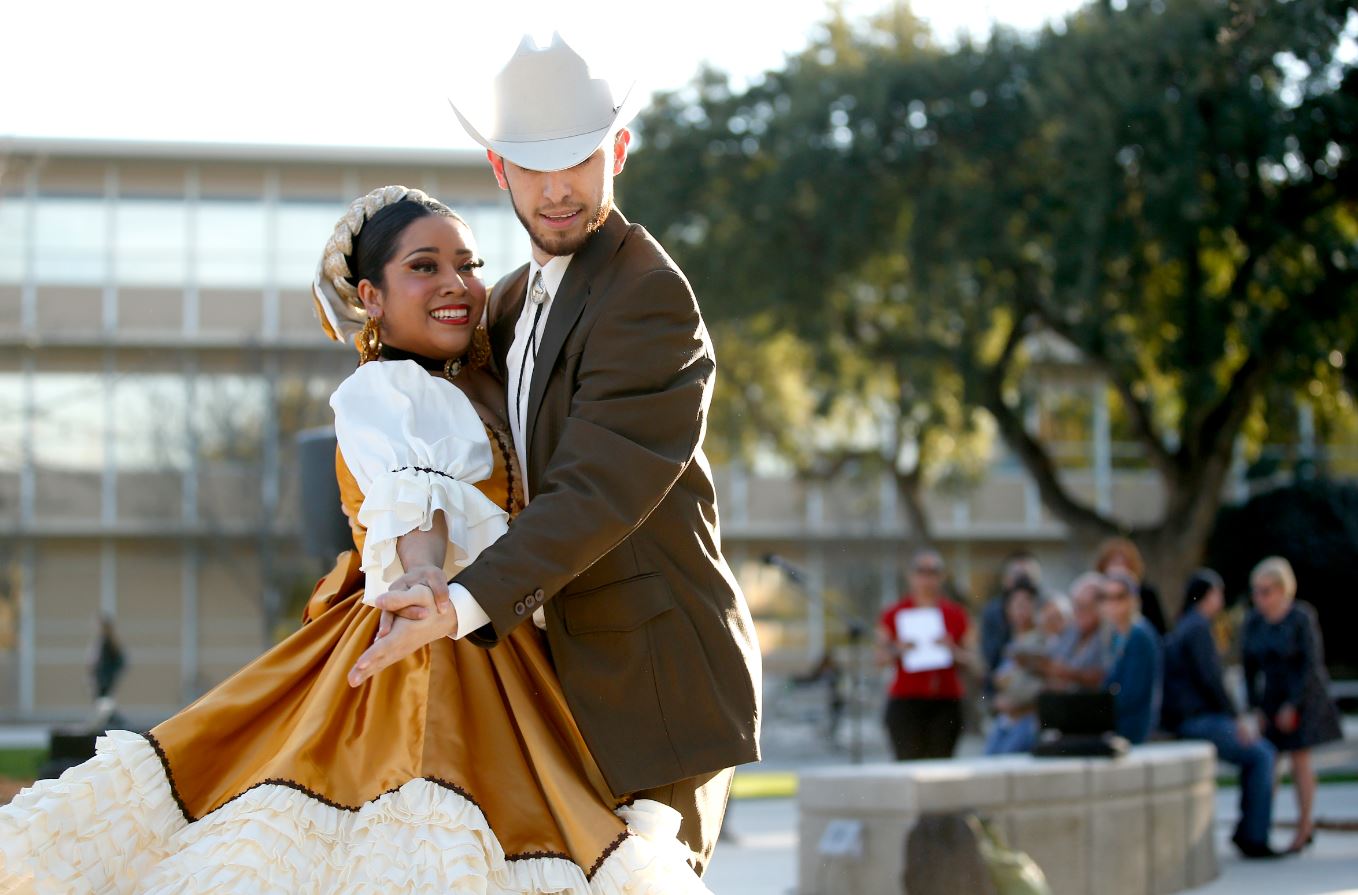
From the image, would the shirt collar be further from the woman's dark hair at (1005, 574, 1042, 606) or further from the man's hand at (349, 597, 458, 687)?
the woman's dark hair at (1005, 574, 1042, 606)

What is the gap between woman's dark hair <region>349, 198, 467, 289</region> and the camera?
311 cm

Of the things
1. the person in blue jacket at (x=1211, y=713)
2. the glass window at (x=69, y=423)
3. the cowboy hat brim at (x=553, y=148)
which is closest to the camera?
the cowboy hat brim at (x=553, y=148)

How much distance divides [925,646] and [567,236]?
7004 millimetres

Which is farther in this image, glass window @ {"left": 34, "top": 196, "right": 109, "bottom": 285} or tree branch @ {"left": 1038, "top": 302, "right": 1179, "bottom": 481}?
glass window @ {"left": 34, "top": 196, "right": 109, "bottom": 285}

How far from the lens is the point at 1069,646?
9.21 meters

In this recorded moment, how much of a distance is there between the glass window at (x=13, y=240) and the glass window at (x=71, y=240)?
0.34 metres

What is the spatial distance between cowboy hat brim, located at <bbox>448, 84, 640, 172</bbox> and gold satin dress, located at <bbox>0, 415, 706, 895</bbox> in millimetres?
825

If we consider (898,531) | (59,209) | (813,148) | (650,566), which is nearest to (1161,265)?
(813,148)

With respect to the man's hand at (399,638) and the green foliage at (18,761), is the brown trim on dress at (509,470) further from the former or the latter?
the green foliage at (18,761)

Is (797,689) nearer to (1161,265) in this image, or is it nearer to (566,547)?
(1161,265)

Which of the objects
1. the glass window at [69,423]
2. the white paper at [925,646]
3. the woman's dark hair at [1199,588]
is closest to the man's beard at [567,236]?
the white paper at [925,646]

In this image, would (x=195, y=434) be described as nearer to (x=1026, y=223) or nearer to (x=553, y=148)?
(x=1026, y=223)

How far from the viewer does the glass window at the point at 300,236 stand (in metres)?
30.7

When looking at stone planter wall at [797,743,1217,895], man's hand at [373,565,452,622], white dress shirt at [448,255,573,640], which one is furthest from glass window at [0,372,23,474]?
man's hand at [373,565,452,622]
